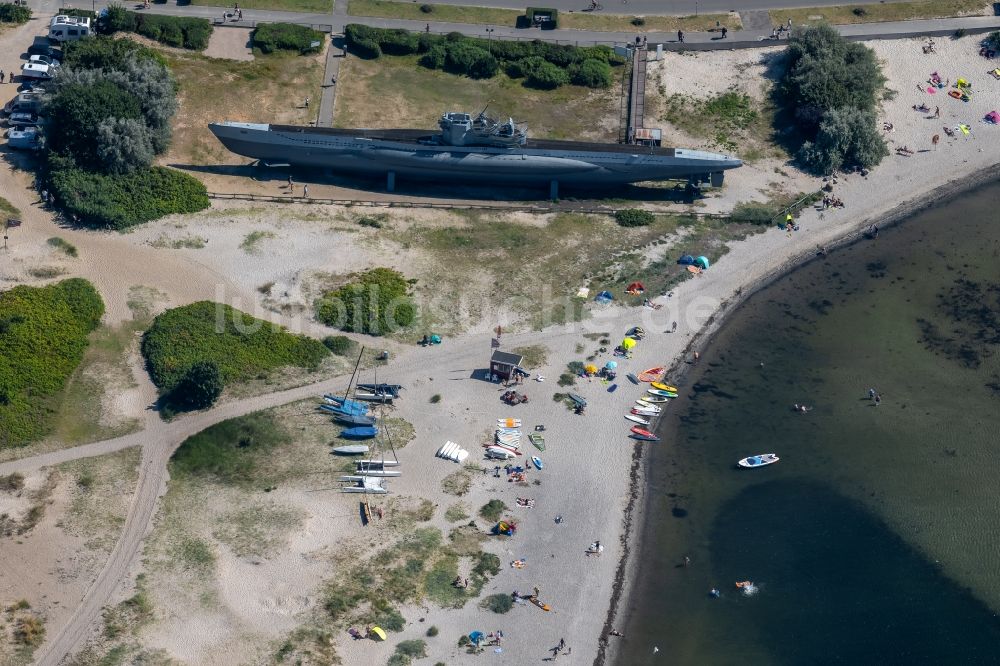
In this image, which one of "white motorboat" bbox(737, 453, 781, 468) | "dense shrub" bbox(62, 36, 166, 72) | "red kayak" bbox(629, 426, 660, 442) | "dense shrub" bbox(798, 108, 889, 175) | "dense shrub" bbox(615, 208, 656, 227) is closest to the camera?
"white motorboat" bbox(737, 453, 781, 468)

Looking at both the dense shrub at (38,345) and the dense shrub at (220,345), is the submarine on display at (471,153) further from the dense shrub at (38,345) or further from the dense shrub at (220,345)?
the dense shrub at (38,345)

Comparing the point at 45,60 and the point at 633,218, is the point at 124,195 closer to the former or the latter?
the point at 45,60

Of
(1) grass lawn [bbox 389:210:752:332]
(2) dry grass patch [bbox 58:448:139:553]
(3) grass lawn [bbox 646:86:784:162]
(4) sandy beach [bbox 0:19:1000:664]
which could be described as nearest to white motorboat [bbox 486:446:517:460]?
(4) sandy beach [bbox 0:19:1000:664]

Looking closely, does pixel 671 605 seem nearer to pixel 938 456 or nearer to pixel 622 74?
pixel 938 456

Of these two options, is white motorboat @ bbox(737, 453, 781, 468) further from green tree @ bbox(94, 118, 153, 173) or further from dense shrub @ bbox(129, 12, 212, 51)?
dense shrub @ bbox(129, 12, 212, 51)

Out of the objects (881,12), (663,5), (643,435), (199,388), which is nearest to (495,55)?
(663,5)

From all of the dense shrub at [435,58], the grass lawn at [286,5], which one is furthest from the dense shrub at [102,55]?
the dense shrub at [435,58]

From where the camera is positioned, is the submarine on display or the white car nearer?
the submarine on display

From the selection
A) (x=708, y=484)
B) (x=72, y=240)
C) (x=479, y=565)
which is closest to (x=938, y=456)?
(x=708, y=484)
